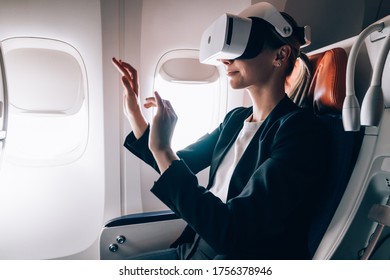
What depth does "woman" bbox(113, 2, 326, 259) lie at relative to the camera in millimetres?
628

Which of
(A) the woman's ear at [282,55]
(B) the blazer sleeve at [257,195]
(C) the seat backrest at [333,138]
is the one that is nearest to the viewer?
(B) the blazer sleeve at [257,195]

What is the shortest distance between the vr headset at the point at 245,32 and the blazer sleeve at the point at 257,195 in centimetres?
28

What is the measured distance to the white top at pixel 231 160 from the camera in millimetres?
858

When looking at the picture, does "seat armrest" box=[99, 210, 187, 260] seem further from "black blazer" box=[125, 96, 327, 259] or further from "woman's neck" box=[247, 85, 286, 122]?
"woman's neck" box=[247, 85, 286, 122]

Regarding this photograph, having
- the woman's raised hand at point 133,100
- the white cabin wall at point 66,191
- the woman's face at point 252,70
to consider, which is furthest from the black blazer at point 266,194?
the white cabin wall at point 66,191

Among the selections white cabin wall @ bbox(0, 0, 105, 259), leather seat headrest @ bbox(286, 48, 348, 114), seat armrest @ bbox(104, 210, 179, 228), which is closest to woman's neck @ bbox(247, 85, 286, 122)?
leather seat headrest @ bbox(286, 48, 348, 114)

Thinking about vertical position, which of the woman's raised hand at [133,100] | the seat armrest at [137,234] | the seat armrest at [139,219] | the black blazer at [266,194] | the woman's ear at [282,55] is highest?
the woman's ear at [282,55]

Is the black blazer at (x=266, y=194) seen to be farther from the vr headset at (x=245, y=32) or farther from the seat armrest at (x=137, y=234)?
the seat armrest at (x=137, y=234)

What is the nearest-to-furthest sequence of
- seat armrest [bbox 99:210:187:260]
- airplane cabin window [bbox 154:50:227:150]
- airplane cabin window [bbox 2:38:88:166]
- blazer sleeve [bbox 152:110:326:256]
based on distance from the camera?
1. blazer sleeve [bbox 152:110:326:256]
2. seat armrest [bbox 99:210:187:260]
3. airplane cabin window [bbox 2:38:88:166]
4. airplane cabin window [bbox 154:50:227:150]

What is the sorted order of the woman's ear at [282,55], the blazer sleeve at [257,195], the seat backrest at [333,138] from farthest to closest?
the woman's ear at [282,55], the seat backrest at [333,138], the blazer sleeve at [257,195]

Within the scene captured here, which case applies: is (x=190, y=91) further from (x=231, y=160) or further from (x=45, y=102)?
(x=45, y=102)

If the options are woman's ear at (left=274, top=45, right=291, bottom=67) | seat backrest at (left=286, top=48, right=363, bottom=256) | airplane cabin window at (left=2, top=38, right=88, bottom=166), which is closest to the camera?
seat backrest at (left=286, top=48, right=363, bottom=256)

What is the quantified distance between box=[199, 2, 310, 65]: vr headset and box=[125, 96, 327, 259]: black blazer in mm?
202
